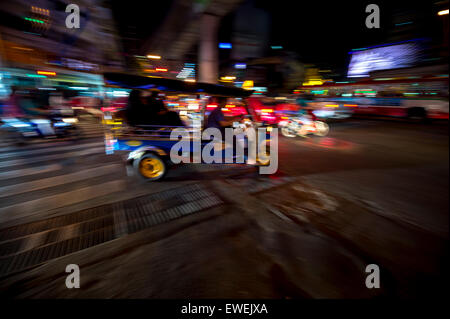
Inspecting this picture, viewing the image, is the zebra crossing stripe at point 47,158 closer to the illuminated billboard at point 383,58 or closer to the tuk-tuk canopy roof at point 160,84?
the tuk-tuk canopy roof at point 160,84

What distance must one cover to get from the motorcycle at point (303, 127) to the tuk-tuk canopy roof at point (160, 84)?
219 inches

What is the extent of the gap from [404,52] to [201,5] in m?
22.7

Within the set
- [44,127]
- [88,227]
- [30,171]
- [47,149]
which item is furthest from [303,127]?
[44,127]

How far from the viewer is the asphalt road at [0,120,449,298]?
2.12 meters

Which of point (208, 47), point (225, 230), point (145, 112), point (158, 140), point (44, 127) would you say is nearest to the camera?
point (225, 230)

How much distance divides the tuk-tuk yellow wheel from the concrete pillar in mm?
11281

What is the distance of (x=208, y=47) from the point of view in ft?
47.2

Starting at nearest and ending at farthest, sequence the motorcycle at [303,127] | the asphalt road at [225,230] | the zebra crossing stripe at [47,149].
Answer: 1. the asphalt road at [225,230]
2. the zebra crossing stripe at [47,149]
3. the motorcycle at [303,127]

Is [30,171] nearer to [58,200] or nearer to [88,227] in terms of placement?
[58,200]

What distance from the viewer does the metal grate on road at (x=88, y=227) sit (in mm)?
2525

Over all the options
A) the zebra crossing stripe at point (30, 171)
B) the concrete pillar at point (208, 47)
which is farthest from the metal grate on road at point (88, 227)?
the concrete pillar at point (208, 47)

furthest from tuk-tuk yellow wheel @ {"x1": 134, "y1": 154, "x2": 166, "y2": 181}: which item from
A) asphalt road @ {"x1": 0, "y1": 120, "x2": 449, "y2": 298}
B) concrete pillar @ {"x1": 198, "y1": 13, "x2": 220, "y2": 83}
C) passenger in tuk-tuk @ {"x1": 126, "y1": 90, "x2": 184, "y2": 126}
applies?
concrete pillar @ {"x1": 198, "y1": 13, "x2": 220, "y2": 83}

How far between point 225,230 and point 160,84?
345 centimetres

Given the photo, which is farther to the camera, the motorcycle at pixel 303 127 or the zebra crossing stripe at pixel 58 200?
the motorcycle at pixel 303 127
